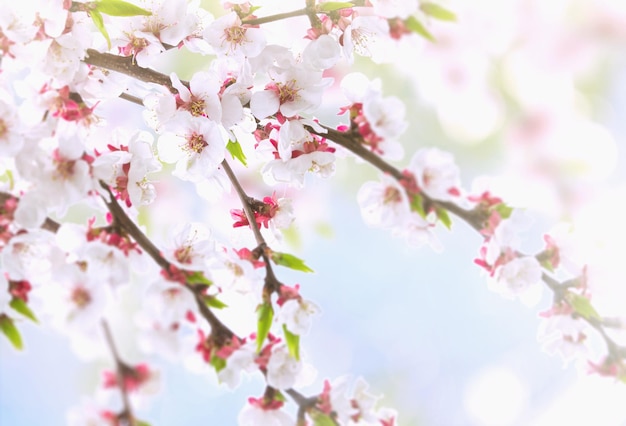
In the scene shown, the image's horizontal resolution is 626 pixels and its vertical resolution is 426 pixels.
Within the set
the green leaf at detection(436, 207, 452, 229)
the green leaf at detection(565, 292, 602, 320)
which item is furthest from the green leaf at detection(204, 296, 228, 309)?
the green leaf at detection(565, 292, 602, 320)

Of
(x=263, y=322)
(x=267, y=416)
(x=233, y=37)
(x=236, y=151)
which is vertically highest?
(x=233, y=37)

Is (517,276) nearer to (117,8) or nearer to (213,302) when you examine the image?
(213,302)

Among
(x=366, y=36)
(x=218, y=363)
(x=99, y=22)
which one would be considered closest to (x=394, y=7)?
(x=366, y=36)

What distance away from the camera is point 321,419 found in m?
0.65

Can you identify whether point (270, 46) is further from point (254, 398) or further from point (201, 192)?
point (254, 398)

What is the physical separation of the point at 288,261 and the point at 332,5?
0.74 ft

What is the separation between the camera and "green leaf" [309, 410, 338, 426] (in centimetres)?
65

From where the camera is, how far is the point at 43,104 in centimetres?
61

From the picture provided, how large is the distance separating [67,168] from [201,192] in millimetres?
147

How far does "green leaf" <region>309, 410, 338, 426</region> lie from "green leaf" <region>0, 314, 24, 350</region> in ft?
0.90

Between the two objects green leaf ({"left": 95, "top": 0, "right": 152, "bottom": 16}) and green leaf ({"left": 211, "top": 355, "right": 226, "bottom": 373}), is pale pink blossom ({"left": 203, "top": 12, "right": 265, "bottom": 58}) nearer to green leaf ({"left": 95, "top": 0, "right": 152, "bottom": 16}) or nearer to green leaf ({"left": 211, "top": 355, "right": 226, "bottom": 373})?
green leaf ({"left": 95, "top": 0, "right": 152, "bottom": 16})

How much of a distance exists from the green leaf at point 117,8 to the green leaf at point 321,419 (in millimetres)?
393

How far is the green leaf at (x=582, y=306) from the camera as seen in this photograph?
64cm

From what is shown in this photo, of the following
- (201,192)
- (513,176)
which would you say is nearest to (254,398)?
(201,192)
